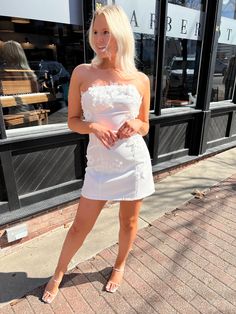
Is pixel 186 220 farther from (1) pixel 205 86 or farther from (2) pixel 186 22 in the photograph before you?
(2) pixel 186 22

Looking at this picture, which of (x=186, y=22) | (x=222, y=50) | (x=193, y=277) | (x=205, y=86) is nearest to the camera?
(x=193, y=277)

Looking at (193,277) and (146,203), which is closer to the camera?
(193,277)

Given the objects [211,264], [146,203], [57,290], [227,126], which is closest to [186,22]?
[227,126]

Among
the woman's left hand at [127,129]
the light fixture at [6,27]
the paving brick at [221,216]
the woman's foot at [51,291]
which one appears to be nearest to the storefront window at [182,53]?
the paving brick at [221,216]

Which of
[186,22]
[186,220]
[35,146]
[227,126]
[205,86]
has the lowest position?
[186,220]

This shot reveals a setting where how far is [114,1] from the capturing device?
9.68 ft

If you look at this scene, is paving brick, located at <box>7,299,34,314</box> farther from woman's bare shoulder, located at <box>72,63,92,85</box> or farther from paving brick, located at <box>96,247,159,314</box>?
woman's bare shoulder, located at <box>72,63,92,85</box>

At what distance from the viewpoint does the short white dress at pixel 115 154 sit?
63.9 inches

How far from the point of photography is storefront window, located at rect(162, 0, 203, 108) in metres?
3.60

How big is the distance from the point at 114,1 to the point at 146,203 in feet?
7.29

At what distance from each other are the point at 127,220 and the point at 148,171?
396 mm

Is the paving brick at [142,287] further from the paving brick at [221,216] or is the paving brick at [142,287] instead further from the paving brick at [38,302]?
the paving brick at [221,216]

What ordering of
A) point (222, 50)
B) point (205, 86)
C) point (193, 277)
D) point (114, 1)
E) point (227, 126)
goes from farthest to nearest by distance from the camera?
point (227, 126), point (222, 50), point (205, 86), point (114, 1), point (193, 277)

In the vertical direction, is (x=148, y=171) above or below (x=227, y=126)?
above
